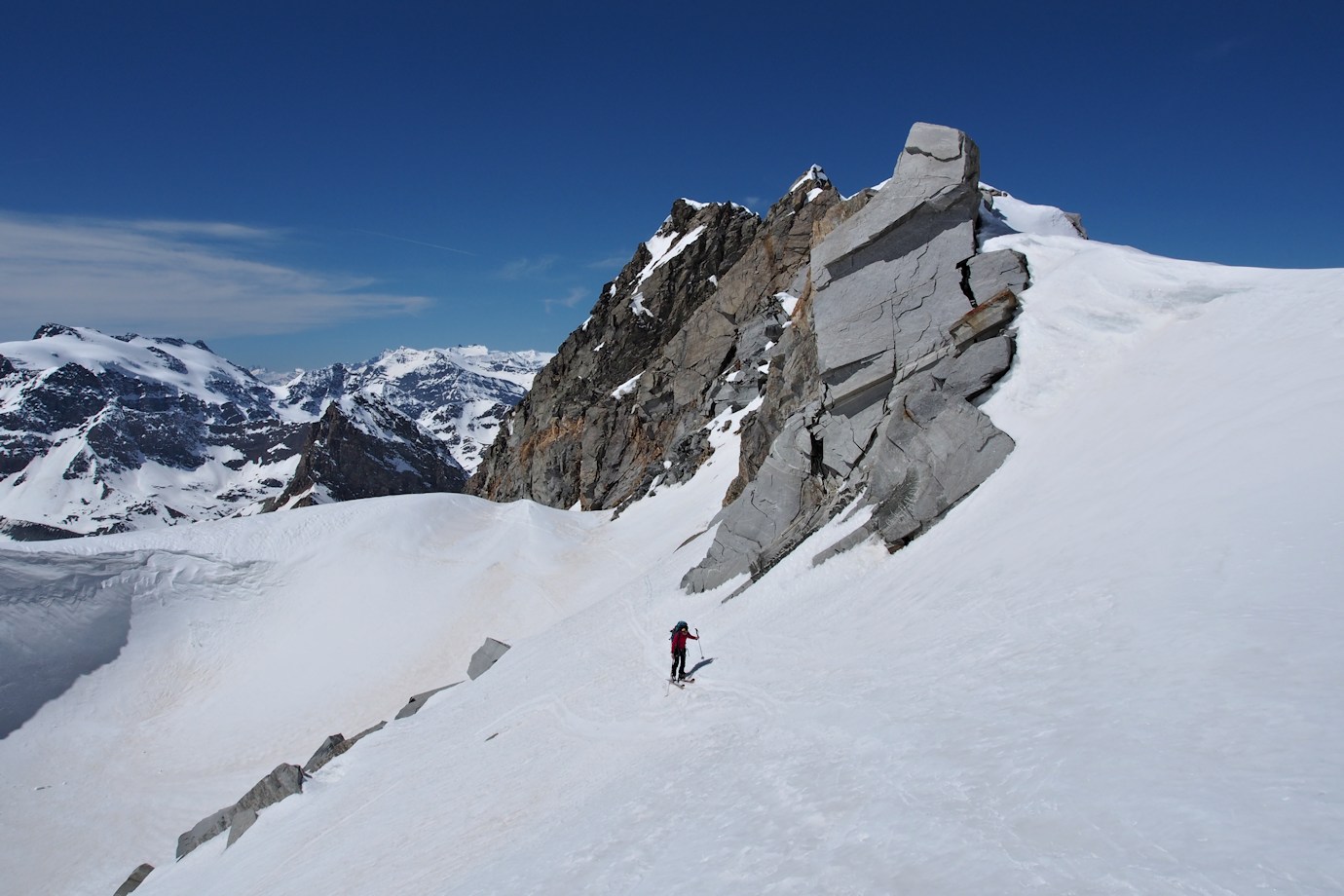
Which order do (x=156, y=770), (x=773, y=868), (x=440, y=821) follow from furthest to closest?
(x=156, y=770) < (x=440, y=821) < (x=773, y=868)

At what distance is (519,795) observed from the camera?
36.9 feet

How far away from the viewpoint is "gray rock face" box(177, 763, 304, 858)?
16828mm

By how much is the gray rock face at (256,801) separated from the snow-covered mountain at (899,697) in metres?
0.33

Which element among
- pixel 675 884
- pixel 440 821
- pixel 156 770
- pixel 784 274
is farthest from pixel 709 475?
pixel 675 884

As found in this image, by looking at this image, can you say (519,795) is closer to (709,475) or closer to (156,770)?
(156,770)

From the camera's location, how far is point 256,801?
1702 centimetres

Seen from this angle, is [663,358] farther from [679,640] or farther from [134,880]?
[679,640]

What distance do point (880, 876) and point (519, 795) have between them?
7.56m

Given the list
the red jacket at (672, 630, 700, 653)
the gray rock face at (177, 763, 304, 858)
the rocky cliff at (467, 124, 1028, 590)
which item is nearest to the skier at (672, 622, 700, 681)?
the red jacket at (672, 630, 700, 653)

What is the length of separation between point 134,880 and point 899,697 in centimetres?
1995

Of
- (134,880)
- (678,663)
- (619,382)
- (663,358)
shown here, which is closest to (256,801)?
(134,880)

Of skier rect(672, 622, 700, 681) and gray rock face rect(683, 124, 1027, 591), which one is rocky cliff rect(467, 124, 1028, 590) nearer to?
gray rock face rect(683, 124, 1027, 591)

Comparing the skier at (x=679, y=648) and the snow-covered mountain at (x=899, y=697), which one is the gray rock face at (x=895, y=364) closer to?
the snow-covered mountain at (x=899, y=697)

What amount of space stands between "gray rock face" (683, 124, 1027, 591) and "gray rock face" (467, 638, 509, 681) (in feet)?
23.7
